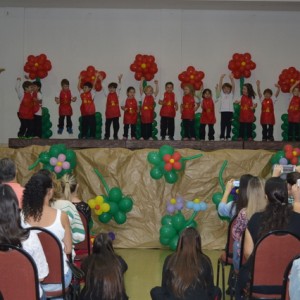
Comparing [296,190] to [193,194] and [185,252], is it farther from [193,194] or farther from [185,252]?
[193,194]

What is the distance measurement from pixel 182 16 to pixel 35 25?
11.0 ft

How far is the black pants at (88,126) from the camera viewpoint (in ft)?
35.0

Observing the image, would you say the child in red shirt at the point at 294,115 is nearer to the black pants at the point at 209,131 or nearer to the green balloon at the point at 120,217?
the black pants at the point at 209,131

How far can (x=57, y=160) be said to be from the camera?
6.45 meters

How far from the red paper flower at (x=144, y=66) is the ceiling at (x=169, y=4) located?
1.30m

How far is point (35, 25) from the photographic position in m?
12.2

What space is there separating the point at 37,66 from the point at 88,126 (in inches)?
72.6

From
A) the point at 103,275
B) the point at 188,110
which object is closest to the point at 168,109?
the point at 188,110

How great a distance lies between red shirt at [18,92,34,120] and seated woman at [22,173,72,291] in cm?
721

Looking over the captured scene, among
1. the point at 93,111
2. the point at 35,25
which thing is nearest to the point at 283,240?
the point at 93,111

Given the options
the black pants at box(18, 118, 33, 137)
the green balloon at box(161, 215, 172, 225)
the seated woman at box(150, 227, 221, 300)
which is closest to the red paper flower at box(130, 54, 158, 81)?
the black pants at box(18, 118, 33, 137)

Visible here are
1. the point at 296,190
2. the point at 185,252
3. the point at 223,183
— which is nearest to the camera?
the point at 185,252

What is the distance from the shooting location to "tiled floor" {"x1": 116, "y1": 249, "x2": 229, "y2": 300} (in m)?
4.90

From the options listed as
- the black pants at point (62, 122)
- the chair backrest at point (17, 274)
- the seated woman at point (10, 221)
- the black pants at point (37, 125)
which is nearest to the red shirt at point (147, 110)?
the black pants at point (62, 122)
